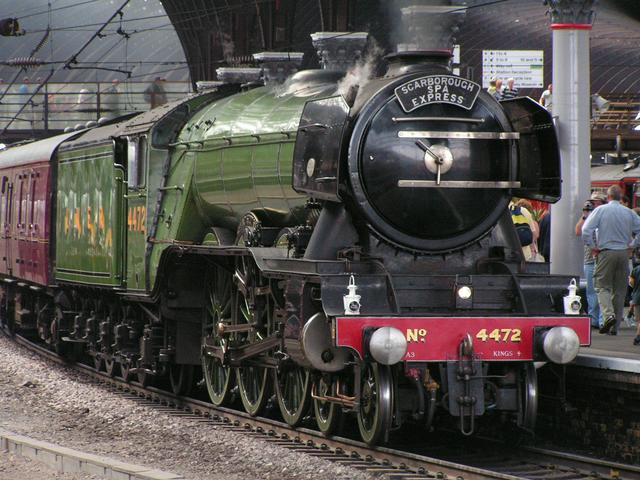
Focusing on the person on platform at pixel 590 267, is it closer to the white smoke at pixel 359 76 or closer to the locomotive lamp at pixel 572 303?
the white smoke at pixel 359 76

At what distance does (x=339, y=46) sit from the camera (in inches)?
760

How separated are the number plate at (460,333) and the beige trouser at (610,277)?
183 inches

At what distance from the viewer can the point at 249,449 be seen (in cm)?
1024

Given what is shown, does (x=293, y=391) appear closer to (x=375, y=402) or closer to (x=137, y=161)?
(x=375, y=402)

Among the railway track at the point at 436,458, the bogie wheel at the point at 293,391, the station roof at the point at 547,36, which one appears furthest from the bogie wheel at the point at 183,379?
the station roof at the point at 547,36

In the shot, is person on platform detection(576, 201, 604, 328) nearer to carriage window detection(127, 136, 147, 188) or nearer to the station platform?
the station platform

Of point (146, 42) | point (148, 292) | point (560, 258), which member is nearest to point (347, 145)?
point (148, 292)

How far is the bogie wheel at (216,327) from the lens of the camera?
12164 mm

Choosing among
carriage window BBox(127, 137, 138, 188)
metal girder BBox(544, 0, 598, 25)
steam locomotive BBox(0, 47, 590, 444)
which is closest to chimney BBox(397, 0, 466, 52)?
steam locomotive BBox(0, 47, 590, 444)

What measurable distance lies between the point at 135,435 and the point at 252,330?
1.46 m

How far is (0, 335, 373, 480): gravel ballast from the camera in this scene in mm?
9367

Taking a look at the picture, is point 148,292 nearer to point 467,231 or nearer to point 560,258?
point 467,231

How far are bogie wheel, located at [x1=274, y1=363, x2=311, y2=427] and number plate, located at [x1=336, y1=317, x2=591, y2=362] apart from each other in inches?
47.6

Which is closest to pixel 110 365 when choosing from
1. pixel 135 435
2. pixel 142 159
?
pixel 142 159
